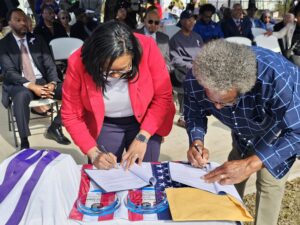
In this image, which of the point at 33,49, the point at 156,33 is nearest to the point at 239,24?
the point at 156,33

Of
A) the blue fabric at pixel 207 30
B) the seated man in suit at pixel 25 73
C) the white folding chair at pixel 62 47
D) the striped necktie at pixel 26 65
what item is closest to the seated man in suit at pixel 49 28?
the white folding chair at pixel 62 47

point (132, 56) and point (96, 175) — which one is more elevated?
point (132, 56)

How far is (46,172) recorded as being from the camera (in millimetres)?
1367

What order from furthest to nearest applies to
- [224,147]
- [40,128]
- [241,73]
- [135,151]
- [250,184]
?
[40,128] → [224,147] → [250,184] → [135,151] → [241,73]

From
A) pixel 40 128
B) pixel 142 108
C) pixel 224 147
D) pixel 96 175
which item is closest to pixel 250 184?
pixel 224 147

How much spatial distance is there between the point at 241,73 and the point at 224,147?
2862 millimetres

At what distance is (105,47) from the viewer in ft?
5.08

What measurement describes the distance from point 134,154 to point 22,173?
1.93ft

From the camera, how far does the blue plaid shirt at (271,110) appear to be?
1.43 m

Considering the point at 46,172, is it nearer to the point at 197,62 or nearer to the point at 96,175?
the point at 96,175

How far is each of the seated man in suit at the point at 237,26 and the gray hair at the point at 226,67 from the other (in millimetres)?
6446

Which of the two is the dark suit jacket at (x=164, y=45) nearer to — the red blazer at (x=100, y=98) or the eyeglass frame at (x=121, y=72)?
Result: the red blazer at (x=100, y=98)

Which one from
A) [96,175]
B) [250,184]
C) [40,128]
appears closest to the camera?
[96,175]

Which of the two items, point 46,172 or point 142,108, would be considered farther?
point 142,108
